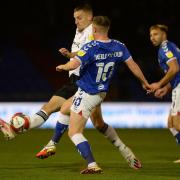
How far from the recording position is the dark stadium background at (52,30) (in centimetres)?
2188

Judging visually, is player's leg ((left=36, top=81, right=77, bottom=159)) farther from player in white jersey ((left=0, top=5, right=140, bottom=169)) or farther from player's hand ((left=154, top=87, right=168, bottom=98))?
player's hand ((left=154, top=87, right=168, bottom=98))

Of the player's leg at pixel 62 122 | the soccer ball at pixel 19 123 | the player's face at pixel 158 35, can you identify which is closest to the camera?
the soccer ball at pixel 19 123

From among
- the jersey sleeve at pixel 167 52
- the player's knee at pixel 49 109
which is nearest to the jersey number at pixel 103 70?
the player's knee at pixel 49 109

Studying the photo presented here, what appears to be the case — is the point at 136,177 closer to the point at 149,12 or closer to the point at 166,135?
the point at 166,135

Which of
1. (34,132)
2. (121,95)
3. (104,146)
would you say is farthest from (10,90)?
(104,146)

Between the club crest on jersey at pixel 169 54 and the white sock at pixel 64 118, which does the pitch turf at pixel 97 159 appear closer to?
the white sock at pixel 64 118

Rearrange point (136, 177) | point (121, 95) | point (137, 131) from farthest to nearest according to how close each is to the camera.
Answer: point (121, 95) < point (137, 131) < point (136, 177)

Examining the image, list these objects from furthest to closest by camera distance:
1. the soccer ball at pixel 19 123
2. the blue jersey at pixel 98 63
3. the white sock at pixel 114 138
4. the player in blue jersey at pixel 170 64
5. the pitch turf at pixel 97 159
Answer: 1. the player in blue jersey at pixel 170 64
2. the white sock at pixel 114 138
3. the soccer ball at pixel 19 123
4. the blue jersey at pixel 98 63
5. the pitch turf at pixel 97 159

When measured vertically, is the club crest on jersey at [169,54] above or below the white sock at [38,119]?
above

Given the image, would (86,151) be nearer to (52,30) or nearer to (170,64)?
(170,64)

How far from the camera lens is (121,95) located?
18641 millimetres

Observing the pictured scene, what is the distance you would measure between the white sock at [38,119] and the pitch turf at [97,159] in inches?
22.3

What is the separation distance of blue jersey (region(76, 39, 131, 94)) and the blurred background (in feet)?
44.5

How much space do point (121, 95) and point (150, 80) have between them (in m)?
1.34
